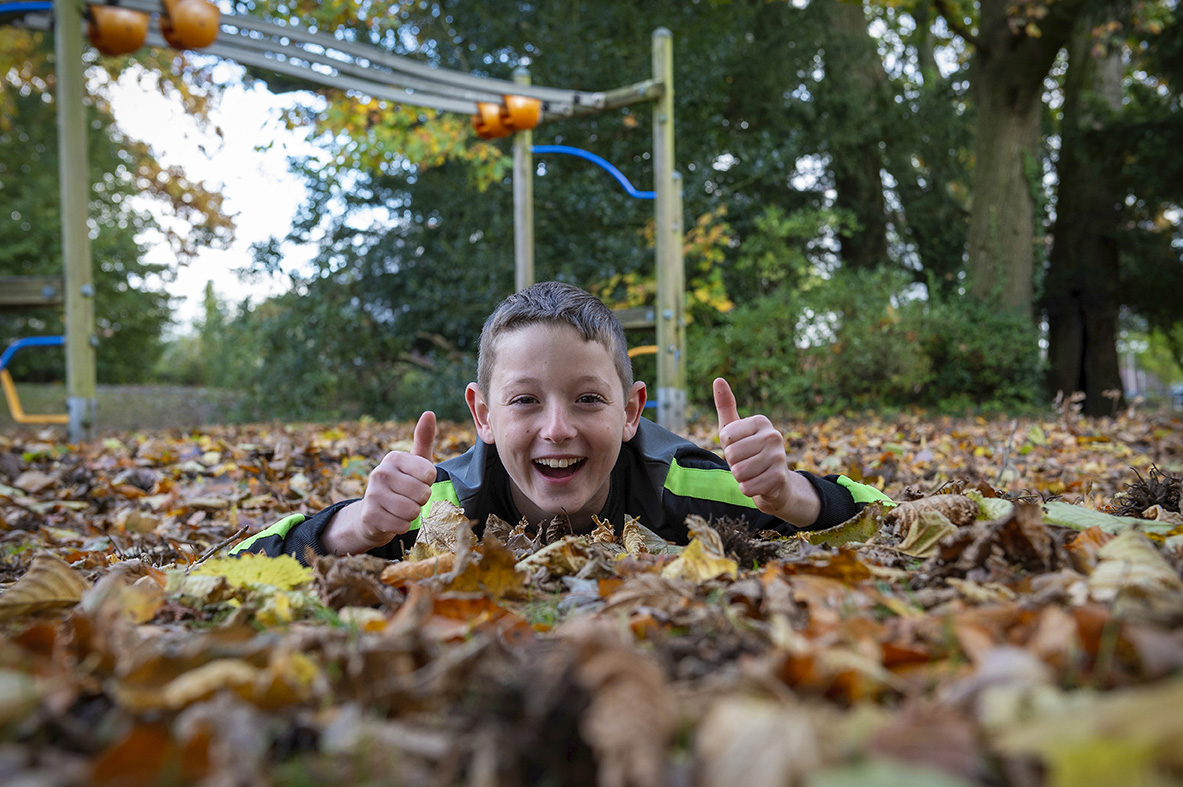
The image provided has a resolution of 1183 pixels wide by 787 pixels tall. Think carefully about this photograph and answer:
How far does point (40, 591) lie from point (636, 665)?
1.18m

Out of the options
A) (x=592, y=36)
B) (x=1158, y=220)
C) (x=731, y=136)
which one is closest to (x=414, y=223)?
(x=592, y=36)

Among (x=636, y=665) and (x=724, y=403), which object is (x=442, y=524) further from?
(x=636, y=665)

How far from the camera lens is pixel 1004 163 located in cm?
1120

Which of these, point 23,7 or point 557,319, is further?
point 23,7

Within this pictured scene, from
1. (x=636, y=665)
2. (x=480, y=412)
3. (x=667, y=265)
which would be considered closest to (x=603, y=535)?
(x=480, y=412)

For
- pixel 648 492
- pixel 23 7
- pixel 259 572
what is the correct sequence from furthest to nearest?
pixel 23 7 → pixel 648 492 → pixel 259 572

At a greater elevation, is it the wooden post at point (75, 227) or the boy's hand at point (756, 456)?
the wooden post at point (75, 227)

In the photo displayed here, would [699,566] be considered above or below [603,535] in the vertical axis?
above

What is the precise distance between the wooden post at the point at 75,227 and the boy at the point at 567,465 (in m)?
3.98

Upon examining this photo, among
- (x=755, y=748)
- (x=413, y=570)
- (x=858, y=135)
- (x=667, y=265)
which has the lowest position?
(x=413, y=570)

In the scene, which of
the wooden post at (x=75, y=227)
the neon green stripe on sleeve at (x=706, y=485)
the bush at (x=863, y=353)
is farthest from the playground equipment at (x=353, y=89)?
the neon green stripe on sleeve at (x=706, y=485)

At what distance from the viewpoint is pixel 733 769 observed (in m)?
0.66

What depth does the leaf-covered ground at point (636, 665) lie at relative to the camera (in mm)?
696

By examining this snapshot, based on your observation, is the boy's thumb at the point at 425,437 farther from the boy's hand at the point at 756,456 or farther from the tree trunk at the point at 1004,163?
the tree trunk at the point at 1004,163
